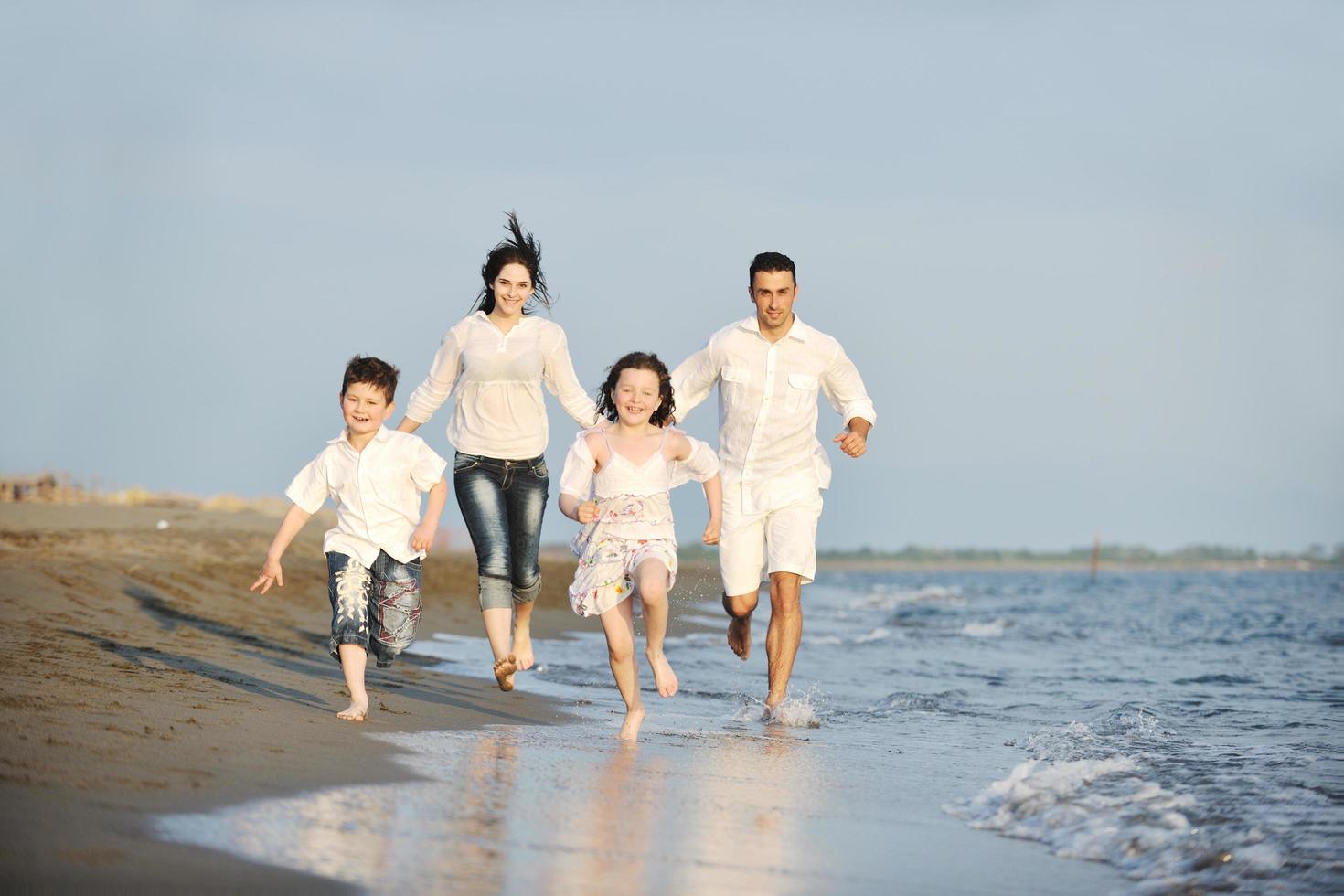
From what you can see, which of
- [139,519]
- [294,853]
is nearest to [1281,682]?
[294,853]

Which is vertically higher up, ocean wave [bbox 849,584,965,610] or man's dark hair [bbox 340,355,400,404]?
man's dark hair [bbox 340,355,400,404]

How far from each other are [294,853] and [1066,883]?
2156 mm

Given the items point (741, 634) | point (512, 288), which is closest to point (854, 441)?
point (741, 634)

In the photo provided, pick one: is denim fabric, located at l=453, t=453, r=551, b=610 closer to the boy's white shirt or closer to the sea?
the boy's white shirt

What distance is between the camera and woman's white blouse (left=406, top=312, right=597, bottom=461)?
7441 millimetres

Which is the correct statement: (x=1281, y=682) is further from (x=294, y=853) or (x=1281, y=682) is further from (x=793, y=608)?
(x=294, y=853)

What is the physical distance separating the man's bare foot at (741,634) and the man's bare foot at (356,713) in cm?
231

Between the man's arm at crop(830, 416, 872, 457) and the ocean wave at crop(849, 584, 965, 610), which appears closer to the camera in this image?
the man's arm at crop(830, 416, 872, 457)

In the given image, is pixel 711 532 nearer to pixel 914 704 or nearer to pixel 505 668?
pixel 505 668

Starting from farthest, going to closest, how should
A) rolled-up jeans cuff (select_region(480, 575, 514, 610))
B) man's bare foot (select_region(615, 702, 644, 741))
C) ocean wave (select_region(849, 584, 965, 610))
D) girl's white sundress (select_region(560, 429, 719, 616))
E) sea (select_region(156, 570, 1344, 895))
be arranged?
ocean wave (select_region(849, 584, 965, 610))
rolled-up jeans cuff (select_region(480, 575, 514, 610))
girl's white sundress (select_region(560, 429, 719, 616))
man's bare foot (select_region(615, 702, 644, 741))
sea (select_region(156, 570, 1344, 895))

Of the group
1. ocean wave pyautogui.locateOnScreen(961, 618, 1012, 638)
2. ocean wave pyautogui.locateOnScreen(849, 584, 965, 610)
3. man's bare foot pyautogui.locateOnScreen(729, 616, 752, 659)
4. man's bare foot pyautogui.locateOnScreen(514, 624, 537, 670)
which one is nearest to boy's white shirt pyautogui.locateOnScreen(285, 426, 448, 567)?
man's bare foot pyautogui.locateOnScreen(514, 624, 537, 670)

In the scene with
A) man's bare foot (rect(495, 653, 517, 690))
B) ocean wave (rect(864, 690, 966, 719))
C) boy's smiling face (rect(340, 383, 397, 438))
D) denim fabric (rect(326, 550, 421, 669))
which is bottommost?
ocean wave (rect(864, 690, 966, 719))

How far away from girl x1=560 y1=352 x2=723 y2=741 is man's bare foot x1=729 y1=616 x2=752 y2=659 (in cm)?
137

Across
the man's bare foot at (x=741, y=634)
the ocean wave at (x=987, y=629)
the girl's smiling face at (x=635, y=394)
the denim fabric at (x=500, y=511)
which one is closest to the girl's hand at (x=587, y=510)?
the girl's smiling face at (x=635, y=394)
